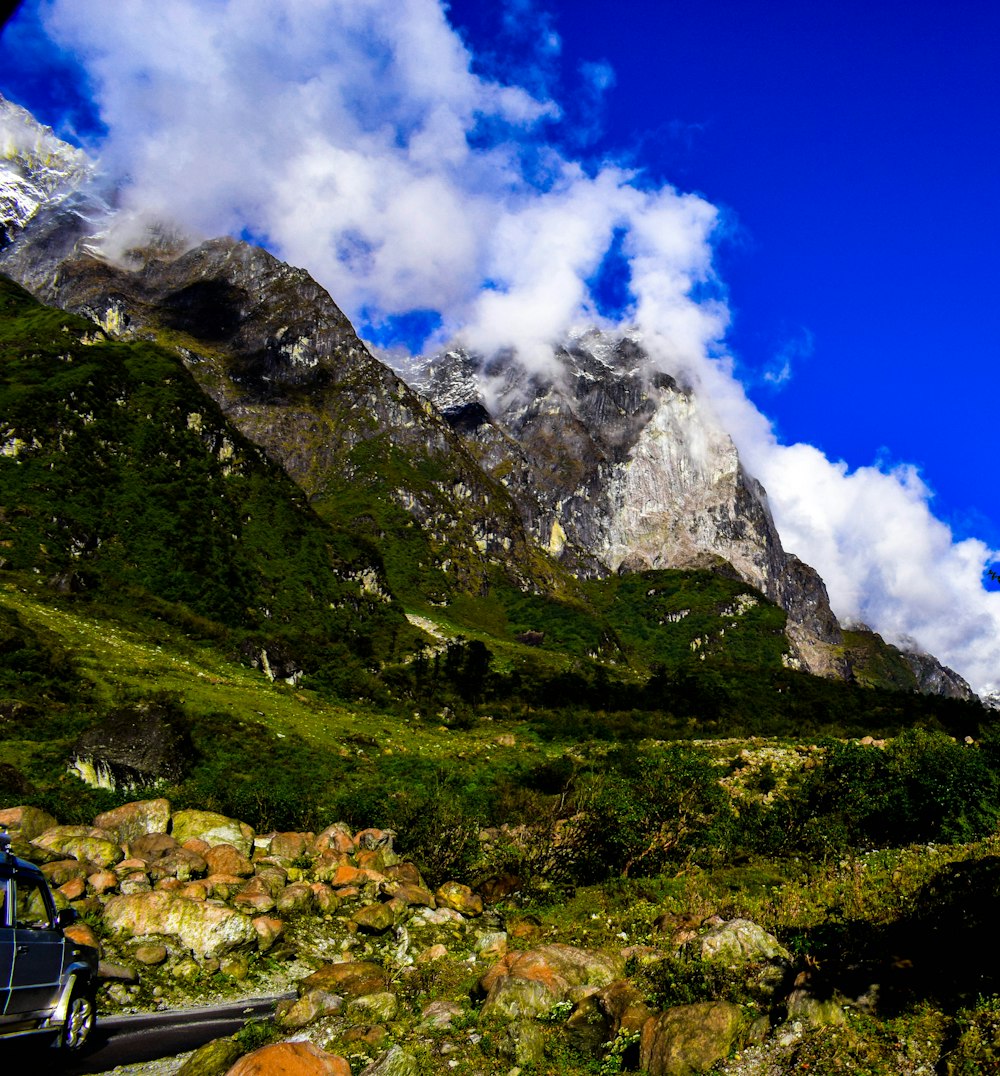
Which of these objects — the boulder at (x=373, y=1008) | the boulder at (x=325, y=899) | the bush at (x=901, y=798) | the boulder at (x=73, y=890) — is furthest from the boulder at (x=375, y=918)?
the bush at (x=901, y=798)

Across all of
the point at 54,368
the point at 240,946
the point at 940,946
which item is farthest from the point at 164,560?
the point at 940,946

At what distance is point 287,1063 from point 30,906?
16.5 feet

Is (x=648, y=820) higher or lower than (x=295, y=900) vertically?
higher

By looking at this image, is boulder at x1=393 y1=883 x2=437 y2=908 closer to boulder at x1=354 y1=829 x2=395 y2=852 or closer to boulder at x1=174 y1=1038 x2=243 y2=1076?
boulder at x1=354 y1=829 x2=395 y2=852

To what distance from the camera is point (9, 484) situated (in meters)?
79.1

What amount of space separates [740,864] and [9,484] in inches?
3374

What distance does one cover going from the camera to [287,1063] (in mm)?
10438

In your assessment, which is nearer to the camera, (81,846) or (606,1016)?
(606,1016)

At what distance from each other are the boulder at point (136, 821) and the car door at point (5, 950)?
13858 millimetres

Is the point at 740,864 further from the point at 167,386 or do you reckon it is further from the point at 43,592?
the point at 167,386

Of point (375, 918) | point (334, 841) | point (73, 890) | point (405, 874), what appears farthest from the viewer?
point (334, 841)

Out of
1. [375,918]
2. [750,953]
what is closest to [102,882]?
[375,918]

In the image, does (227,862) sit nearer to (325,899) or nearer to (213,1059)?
(325,899)

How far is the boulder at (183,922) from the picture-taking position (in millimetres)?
16891
